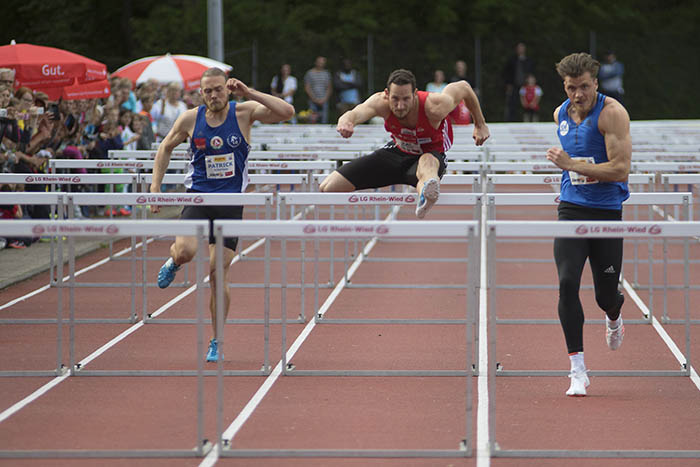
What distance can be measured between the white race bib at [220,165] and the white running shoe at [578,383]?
116 inches

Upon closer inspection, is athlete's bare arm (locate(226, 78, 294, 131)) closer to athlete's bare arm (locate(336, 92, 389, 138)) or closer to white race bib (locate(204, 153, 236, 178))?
white race bib (locate(204, 153, 236, 178))

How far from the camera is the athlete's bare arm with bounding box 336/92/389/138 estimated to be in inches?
319

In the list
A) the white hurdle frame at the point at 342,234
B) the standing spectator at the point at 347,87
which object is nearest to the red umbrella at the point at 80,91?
the white hurdle frame at the point at 342,234

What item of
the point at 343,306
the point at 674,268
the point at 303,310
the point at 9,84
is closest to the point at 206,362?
the point at 303,310

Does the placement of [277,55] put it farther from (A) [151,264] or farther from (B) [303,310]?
(B) [303,310]

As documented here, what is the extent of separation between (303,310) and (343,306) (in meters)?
1.11

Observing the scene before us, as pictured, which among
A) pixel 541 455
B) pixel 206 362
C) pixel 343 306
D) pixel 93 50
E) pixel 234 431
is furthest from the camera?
pixel 93 50

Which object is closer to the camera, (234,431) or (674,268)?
(234,431)

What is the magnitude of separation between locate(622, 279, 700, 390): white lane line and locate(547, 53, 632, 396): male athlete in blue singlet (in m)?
1.08

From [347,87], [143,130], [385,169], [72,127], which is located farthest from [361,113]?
[347,87]

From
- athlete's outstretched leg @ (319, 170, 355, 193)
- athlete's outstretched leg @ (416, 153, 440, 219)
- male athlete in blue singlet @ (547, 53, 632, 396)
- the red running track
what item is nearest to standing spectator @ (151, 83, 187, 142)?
the red running track

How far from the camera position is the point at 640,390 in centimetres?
818

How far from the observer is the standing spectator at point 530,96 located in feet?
117

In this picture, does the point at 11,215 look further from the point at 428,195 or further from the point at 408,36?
the point at 408,36
